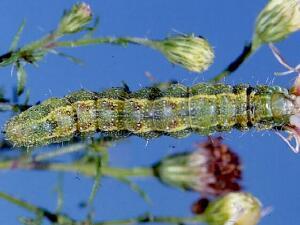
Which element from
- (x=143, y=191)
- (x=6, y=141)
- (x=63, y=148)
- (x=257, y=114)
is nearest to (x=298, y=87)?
(x=257, y=114)

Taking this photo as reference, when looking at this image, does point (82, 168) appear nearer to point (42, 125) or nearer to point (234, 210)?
point (42, 125)

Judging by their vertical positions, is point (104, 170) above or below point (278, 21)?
below

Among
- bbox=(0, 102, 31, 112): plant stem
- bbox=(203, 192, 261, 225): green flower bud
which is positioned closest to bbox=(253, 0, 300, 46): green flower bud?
bbox=(203, 192, 261, 225): green flower bud

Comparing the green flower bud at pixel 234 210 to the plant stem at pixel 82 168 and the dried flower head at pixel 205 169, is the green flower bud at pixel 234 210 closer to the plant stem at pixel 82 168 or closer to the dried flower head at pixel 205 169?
the dried flower head at pixel 205 169

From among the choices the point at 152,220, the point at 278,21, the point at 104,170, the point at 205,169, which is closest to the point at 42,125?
the point at 104,170

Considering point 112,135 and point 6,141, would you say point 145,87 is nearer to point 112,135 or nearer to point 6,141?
point 112,135

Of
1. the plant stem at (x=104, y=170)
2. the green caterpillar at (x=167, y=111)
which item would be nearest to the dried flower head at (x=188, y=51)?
the green caterpillar at (x=167, y=111)
